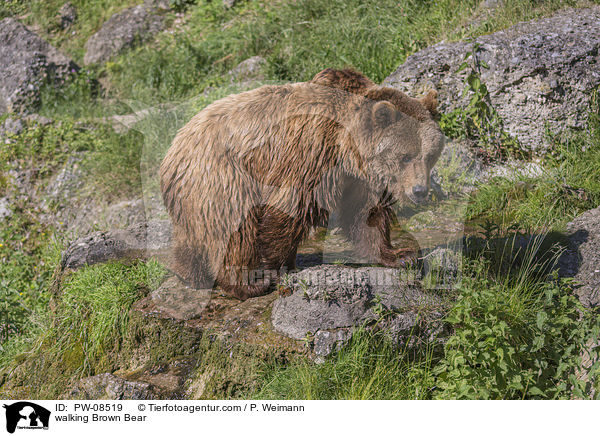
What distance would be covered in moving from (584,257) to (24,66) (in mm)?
8310

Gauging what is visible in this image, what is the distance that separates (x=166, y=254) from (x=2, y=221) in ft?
12.3

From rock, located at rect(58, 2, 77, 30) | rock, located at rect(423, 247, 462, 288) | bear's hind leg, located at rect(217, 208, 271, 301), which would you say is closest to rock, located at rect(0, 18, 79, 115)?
rock, located at rect(58, 2, 77, 30)

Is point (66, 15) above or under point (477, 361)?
above

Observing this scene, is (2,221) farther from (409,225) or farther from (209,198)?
(409,225)

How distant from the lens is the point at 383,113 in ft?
12.6

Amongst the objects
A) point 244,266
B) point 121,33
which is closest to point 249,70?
point 121,33

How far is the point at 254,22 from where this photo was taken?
8.86 metres

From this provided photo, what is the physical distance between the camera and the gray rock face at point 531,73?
5.93m

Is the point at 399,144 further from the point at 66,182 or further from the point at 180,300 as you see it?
the point at 66,182

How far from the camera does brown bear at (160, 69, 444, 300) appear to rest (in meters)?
3.96

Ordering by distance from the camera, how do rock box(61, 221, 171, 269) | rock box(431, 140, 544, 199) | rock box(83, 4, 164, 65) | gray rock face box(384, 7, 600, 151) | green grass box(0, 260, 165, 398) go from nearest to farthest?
green grass box(0, 260, 165, 398) → rock box(61, 221, 171, 269) → gray rock face box(384, 7, 600, 151) → rock box(431, 140, 544, 199) → rock box(83, 4, 164, 65)

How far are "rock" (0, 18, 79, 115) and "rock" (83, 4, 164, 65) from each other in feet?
1.86

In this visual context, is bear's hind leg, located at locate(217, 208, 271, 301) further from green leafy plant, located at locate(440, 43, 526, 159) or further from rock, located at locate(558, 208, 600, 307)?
green leafy plant, located at locate(440, 43, 526, 159)

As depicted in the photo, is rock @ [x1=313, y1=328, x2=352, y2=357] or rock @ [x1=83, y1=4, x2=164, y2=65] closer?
rock @ [x1=313, y1=328, x2=352, y2=357]
